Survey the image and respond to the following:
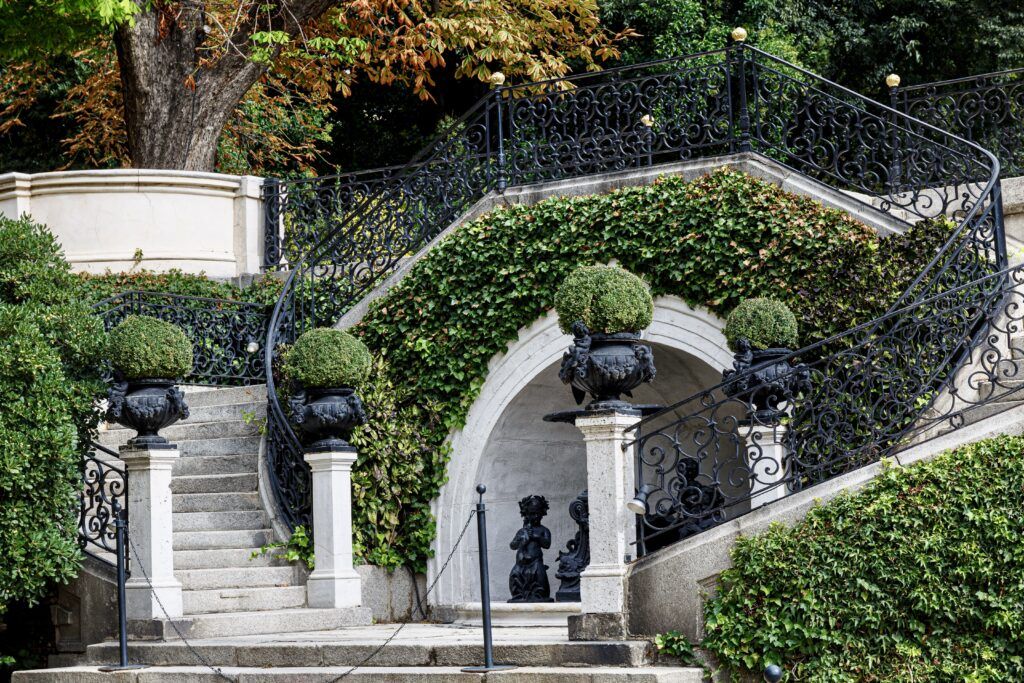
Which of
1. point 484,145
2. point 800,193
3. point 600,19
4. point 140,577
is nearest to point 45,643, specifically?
point 140,577

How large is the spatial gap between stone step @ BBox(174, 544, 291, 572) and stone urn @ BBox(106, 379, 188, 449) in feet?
4.79

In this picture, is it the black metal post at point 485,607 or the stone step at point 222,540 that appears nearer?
the black metal post at point 485,607

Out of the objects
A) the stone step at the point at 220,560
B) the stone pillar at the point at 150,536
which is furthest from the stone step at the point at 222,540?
the stone pillar at the point at 150,536

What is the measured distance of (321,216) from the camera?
15.3m

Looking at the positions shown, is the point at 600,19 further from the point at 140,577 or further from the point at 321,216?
the point at 140,577

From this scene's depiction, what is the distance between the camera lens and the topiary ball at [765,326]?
32.0 ft

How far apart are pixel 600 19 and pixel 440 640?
1185cm

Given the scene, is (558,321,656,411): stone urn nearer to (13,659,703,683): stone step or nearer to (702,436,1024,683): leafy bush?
(702,436,1024,683): leafy bush

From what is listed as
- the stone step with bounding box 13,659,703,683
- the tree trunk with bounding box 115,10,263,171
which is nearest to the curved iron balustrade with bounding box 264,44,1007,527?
the stone step with bounding box 13,659,703,683

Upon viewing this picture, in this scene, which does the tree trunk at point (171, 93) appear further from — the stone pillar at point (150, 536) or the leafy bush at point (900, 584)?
the leafy bush at point (900, 584)

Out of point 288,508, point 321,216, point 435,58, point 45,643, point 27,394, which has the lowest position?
point 45,643

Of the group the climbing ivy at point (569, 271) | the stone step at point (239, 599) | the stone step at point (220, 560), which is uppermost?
the climbing ivy at point (569, 271)

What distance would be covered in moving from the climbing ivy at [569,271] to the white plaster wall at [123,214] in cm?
372

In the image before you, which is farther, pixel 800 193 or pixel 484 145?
pixel 484 145
